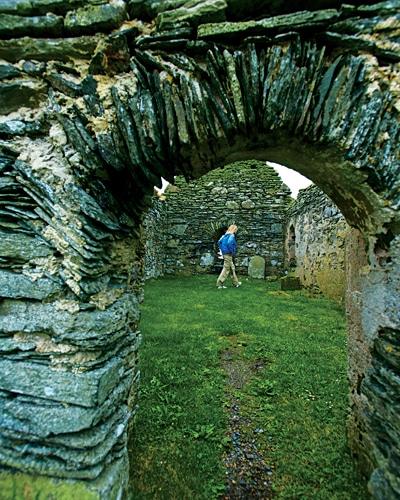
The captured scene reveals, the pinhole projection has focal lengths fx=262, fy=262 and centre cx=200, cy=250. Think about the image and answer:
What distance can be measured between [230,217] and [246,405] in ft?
32.6

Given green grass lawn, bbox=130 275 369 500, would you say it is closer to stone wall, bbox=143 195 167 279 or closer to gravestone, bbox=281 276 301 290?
gravestone, bbox=281 276 301 290

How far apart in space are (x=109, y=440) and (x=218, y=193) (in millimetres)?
11518

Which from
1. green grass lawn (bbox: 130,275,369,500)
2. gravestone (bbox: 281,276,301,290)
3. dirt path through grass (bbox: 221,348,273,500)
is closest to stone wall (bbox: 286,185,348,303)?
gravestone (bbox: 281,276,301,290)

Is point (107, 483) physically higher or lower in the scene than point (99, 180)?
lower

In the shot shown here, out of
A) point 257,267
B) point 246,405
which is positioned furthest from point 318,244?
point 246,405

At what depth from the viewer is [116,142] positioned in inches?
58.4

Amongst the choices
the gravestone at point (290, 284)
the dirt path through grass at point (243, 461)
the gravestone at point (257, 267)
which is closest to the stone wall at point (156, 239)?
the gravestone at point (257, 267)

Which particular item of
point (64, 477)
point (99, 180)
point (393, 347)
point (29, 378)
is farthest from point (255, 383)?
point (99, 180)

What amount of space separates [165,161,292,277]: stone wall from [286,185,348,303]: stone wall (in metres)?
1.51

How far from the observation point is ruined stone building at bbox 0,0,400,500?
4.55 ft

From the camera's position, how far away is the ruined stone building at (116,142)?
4.55 ft

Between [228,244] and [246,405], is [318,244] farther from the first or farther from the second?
[246,405]

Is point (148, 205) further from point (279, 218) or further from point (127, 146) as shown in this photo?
point (279, 218)

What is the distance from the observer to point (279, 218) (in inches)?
468
